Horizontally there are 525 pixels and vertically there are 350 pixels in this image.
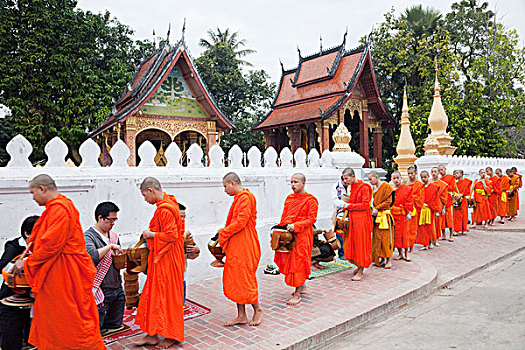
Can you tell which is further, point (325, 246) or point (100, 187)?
point (325, 246)

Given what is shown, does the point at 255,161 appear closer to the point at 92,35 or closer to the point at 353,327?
the point at 353,327

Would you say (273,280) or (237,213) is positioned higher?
(237,213)

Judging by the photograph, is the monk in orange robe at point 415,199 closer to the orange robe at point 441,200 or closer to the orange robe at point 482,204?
the orange robe at point 441,200

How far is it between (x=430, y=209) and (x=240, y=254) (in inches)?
223

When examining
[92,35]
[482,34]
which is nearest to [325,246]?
[92,35]

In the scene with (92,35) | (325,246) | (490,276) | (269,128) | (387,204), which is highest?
(92,35)

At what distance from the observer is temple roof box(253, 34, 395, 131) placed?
15.9 metres

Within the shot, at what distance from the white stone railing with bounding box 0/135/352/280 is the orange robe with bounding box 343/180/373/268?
1538 mm

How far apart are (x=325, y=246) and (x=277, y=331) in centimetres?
190

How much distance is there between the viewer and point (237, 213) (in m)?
4.06

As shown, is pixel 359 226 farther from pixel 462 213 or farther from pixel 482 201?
pixel 482 201

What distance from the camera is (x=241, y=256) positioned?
13.2ft

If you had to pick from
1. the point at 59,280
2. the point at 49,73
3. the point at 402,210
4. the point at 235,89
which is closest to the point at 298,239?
the point at 59,280

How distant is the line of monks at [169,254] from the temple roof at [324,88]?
959 centimetres
